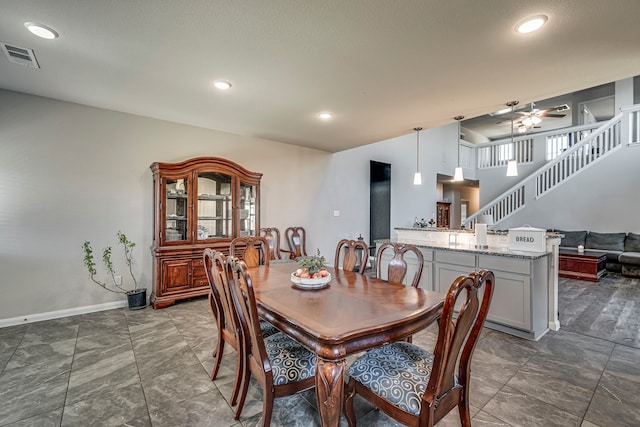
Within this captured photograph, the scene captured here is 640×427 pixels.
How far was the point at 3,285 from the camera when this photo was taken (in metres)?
3.13

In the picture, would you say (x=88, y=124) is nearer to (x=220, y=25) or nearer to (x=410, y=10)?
(x=220, y=25)

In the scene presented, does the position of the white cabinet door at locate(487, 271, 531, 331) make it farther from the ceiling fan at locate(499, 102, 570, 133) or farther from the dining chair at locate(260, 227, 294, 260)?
the ceiling fan at locate(499, 102, 570, 133)

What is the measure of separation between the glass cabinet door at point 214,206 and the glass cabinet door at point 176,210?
17 cm

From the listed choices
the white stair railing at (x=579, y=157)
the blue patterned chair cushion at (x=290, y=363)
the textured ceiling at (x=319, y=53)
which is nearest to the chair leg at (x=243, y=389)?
the blue patterned chair cushion at (x=290, y=363)

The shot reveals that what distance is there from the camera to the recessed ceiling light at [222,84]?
2.79 metres

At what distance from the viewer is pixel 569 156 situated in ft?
23.0

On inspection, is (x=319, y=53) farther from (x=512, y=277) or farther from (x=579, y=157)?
(x=579, y=157)

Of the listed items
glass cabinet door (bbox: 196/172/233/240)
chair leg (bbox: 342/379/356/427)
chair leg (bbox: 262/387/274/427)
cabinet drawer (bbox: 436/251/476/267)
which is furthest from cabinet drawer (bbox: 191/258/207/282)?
cabinet drawer (bbox: 436/251/476/267)

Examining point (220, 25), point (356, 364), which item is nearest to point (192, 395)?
point (356, 364)

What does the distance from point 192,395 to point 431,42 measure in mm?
3011

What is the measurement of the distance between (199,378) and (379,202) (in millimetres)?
5423

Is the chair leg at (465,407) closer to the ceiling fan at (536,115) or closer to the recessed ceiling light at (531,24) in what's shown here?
the recessed ceiling light at (531,24)

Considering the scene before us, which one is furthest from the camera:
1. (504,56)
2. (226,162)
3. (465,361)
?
(226,162)

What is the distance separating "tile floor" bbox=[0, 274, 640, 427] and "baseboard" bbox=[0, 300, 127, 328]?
119mm
